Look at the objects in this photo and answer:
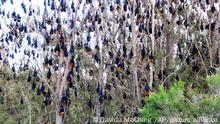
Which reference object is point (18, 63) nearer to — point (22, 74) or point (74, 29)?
point (22, 74)

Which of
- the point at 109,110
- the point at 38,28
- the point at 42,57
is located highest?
the point at 38,28

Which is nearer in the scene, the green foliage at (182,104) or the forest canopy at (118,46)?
the green foliage at (182,104)

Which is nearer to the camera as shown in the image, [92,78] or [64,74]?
[64,74]

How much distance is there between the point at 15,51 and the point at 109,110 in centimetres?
555

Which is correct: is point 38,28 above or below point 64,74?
above

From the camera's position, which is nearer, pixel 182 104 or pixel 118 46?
pixel 182 104

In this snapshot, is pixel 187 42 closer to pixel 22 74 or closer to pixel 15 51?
pixel 15 51

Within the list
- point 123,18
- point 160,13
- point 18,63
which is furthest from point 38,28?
point 18,63

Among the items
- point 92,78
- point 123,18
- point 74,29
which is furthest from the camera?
point 92,78

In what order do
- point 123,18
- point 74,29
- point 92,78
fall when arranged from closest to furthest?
point 74,29
point 123,18
point 92,78

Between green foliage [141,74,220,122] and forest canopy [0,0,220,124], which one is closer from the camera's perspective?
green foliage [141,74,220,122]

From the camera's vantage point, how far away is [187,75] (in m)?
21.1

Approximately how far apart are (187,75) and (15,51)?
7625mm

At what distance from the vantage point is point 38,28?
17391 mm
